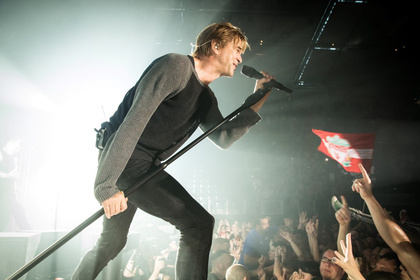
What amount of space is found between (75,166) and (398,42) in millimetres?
7166

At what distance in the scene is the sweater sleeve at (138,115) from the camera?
3.79 ft

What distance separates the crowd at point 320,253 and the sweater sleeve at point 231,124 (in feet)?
6.72

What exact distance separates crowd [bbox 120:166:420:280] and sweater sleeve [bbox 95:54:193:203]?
8.62ft

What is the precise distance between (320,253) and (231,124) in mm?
3219

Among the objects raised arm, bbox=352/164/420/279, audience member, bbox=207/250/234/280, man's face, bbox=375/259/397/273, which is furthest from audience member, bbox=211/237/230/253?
raised arm, bbox=352/164/420/279

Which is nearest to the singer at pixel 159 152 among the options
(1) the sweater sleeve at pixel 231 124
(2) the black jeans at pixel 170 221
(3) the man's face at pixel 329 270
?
(2) the black jeans at pixel 170 221

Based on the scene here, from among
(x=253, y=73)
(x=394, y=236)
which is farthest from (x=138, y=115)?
(x=394, y=236)

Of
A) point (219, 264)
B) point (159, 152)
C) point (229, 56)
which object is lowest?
point (219, 264)

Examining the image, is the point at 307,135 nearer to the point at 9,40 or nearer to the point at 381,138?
the point at 381,138

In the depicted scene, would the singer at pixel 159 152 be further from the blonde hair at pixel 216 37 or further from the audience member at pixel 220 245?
Answer: the audience member at pixel 220 245

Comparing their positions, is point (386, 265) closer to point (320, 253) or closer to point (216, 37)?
point (320, 253)

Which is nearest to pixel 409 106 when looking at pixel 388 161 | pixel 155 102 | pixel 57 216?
pixel 388 161

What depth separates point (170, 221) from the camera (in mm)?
1360

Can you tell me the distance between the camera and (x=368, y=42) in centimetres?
540
